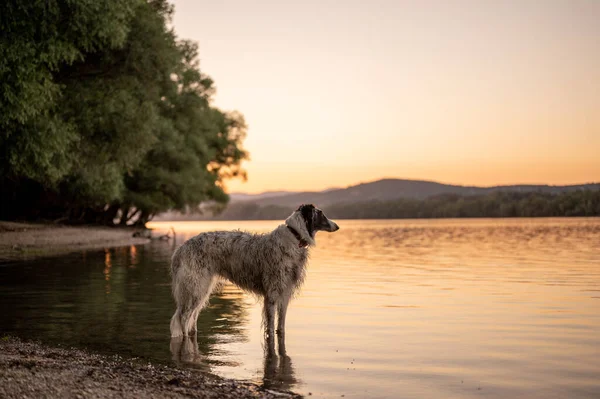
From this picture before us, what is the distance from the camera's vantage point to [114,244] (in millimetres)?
44531

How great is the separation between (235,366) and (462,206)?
6645 inches

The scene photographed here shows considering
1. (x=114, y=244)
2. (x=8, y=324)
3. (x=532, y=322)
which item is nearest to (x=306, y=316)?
(x=532, y=322)

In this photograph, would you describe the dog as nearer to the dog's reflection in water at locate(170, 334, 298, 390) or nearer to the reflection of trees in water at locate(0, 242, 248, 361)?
the dog's reflection in water at locate(170, 334, 298, 390)

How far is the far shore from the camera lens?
32.1m

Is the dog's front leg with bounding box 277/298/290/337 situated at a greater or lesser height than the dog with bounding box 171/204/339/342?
lesser


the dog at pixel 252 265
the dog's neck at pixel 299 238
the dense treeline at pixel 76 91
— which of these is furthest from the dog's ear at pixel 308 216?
the dense treeline at pixel 76 91

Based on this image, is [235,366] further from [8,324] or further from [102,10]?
[102,10]

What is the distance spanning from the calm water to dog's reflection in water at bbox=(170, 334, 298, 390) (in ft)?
0.09

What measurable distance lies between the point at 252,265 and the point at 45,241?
29250 mm

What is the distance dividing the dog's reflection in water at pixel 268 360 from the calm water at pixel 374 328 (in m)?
0.03

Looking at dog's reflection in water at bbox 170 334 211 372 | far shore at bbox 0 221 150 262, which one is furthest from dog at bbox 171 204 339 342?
far shore at bbox 0 221 150 262

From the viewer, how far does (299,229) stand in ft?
35.3

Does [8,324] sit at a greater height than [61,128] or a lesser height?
lesser

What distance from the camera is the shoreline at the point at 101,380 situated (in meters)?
6.86
